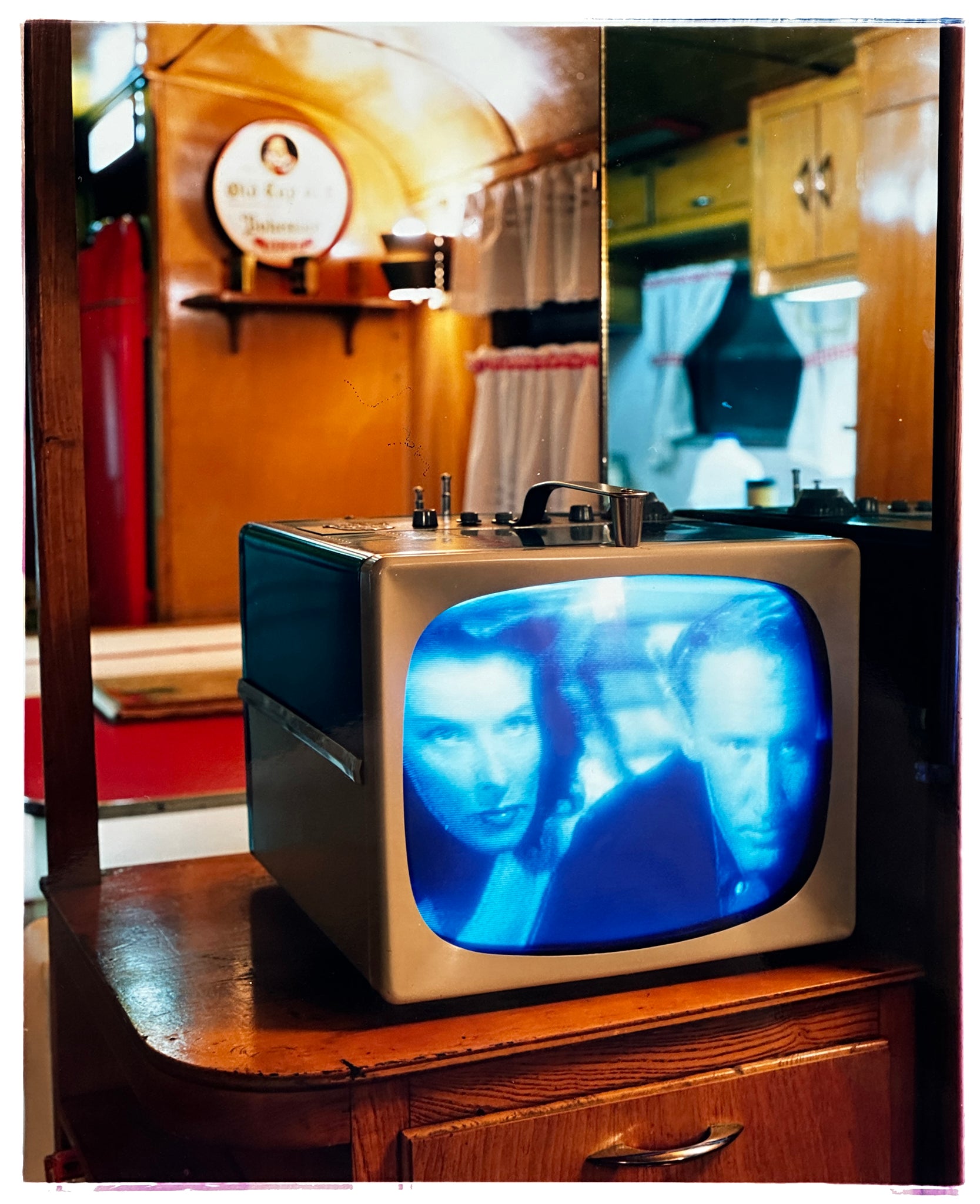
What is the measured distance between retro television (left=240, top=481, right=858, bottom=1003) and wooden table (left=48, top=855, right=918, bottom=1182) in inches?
1.4

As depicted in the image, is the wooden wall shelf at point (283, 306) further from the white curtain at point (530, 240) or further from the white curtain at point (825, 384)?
the white curtain at point (825, 384)

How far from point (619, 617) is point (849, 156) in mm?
→ 590

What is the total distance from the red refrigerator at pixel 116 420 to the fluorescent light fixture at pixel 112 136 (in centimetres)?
6

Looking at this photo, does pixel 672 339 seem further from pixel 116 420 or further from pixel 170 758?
pixel 170 758

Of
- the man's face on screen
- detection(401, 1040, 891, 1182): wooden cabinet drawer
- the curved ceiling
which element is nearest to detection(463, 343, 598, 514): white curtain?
the curved ceiling

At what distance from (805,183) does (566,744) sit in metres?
0.70

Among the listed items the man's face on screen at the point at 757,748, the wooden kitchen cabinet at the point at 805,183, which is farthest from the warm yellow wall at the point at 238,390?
the man's face on screen at the point at 757,748

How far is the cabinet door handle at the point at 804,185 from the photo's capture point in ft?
4.08

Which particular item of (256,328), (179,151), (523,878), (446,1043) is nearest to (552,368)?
(256,328)

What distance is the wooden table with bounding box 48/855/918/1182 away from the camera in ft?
2.79

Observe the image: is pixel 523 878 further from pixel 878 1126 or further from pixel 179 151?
pixel 179 151

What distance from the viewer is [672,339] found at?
Result: 4.51 ft

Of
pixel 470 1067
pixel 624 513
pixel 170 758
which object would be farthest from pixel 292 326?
pixel 470 1067

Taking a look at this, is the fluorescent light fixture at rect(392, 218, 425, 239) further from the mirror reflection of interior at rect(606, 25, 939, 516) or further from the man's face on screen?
the man's face on screen
